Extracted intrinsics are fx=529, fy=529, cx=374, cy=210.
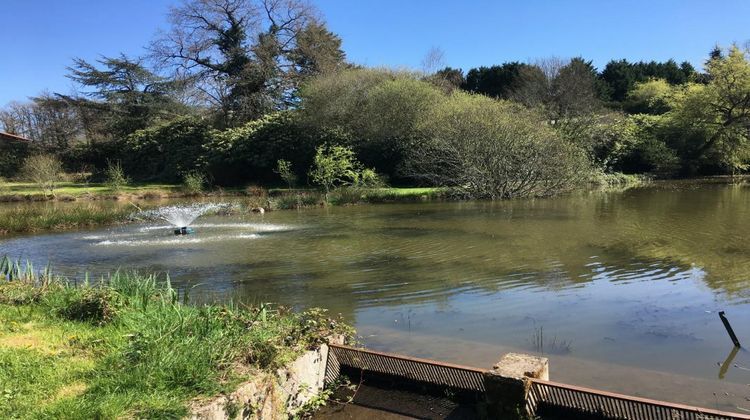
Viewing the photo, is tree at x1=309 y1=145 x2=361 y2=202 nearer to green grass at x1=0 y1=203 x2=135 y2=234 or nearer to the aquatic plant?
green grass at x1=0 y1=203 x2=135 y2=234

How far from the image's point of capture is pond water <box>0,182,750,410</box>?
→ 589 centimetres

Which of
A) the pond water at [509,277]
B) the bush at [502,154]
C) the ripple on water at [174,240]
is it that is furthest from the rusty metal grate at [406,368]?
the bush at [502,154]

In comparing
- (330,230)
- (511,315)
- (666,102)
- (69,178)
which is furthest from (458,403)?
(69,178)

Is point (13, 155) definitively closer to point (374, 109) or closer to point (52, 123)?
point (52, 123)

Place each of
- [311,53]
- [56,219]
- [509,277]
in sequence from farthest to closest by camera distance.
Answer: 1. [311,53]
2. [56,219]
3. [509,277]

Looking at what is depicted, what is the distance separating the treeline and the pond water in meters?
6.52

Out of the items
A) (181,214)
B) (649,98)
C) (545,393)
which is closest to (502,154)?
(181,214)

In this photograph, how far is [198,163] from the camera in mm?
41156

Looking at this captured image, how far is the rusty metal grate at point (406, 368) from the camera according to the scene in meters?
4.55

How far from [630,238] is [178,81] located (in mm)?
46006

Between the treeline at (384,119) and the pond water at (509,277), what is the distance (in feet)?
21.4

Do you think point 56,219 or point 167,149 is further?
point 167,149

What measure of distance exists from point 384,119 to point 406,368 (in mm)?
29714

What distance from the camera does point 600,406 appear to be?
3.98 m
